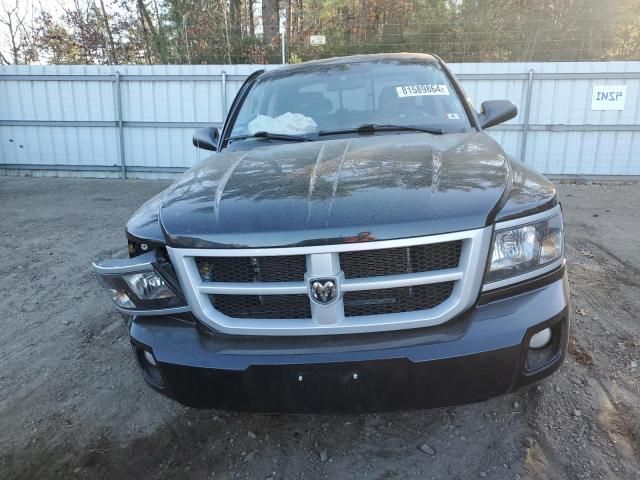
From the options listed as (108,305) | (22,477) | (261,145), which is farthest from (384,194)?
(108,305)

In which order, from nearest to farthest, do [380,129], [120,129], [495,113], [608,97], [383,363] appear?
1. [383,363]
2. [380,129]
3. [495,113]
4. [608,97]
5. [120,129]

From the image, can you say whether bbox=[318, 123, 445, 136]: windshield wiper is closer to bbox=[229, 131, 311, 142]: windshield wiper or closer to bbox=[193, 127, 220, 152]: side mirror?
bbox=[229, 131, 311, 142]: windshield wiper

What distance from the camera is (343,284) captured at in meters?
1.69

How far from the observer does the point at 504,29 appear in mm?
11141

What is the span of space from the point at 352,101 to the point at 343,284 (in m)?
1.93

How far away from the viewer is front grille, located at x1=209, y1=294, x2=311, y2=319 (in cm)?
177

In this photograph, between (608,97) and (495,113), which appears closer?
(495,113)

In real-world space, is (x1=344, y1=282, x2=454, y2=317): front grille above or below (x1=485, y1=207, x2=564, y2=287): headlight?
below

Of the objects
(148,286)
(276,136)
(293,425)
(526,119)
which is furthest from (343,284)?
(526,119)

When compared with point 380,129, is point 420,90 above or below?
above

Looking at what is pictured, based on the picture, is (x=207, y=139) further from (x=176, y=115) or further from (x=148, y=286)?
(x=176, y=115)

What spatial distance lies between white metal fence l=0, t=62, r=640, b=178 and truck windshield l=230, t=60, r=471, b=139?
613 cm

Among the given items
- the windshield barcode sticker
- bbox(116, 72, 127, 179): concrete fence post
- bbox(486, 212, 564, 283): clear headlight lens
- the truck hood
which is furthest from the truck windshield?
bbox(116, 72, 127, 179): concrete fence post

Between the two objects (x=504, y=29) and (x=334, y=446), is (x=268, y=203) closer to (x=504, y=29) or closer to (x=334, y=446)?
(x=334, y=446)
